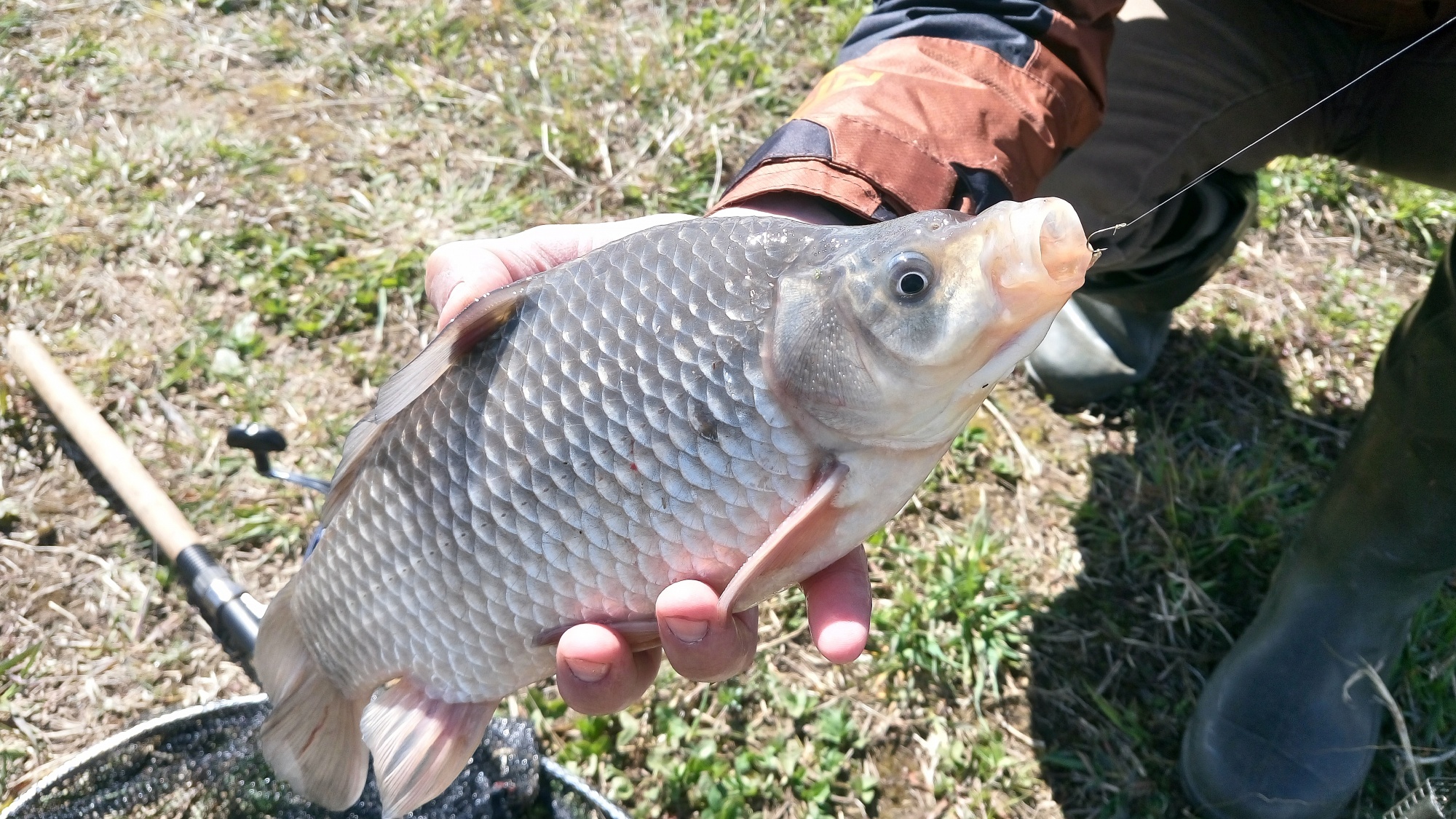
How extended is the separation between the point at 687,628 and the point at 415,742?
2.03 feet

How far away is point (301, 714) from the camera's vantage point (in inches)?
72.3

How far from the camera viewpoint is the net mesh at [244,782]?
212cm

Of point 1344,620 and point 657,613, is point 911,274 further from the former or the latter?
point 1344,620

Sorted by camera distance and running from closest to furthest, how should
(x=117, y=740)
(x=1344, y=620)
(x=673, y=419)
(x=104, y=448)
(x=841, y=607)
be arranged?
(x=673, y=419), (x=841, y=607), (x=117, y=740), (x=1344, y=620), (x=104, y=448)

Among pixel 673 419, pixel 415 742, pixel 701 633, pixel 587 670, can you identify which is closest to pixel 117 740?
pixel 415 742

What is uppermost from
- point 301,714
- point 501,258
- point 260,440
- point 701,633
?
point 501,258

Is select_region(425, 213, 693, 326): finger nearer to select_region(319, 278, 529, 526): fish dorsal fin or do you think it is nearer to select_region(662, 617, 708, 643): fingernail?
select_region(319, 278, 529, 526): fish dorsal fin

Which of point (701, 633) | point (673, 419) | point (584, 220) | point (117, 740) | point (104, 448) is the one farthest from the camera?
point (584, 220)

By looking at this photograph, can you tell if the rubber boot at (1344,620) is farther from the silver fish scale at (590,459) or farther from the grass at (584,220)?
the silver fish scale at (590,459)

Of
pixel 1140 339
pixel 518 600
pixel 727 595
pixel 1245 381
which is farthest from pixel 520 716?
pixel 1245 381

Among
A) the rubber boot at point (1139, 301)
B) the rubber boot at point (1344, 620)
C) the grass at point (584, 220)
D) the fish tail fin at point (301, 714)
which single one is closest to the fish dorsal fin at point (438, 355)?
the fish tail fin at point (301, 714)

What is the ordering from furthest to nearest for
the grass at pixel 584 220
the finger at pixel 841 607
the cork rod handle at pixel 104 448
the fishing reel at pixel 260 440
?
the cork rod handle at pixel 104 448 < the grass at pixel 584 220 < the fishing reel at pixel 260 440 < the finger at pixel 841 607

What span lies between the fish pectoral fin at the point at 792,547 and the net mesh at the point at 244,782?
0.90m

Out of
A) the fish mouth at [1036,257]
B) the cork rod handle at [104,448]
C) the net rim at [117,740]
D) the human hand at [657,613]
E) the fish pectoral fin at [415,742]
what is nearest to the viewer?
the fish mouth at [1036,257]
